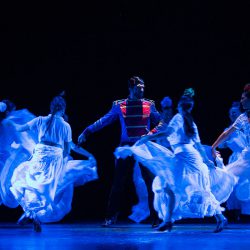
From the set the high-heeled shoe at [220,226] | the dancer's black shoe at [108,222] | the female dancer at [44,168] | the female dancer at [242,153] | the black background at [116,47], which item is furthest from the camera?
the black background at [116,47]

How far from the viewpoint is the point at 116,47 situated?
27.1ft

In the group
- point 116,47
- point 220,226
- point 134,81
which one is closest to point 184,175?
point 220,226

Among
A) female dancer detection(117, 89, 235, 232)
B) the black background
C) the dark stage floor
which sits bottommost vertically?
the dark stage floor

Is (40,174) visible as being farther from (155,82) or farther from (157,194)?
(155,82)

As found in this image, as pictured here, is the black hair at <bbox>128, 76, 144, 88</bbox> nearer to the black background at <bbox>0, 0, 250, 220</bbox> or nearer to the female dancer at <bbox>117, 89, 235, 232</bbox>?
the female dancer at <bbox>117, 89, 235, 232</bbox>

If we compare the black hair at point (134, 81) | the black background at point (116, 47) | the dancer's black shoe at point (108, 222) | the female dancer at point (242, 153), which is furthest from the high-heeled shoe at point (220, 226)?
the black background at point (116, 47)

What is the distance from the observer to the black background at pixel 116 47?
8195mm

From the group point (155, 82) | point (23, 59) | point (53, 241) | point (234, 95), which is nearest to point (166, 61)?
point (155, 82)

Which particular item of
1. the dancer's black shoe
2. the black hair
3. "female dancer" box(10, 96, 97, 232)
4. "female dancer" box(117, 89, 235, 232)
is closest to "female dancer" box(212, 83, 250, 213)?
"female dancer" box(117, 89, 235, 232)

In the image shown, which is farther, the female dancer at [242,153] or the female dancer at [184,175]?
the female dancer at [242,153]

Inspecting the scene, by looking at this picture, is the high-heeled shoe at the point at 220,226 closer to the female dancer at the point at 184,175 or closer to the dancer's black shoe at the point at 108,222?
the female dancer at the point at 184,175

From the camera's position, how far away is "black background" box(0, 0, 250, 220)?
8.20m

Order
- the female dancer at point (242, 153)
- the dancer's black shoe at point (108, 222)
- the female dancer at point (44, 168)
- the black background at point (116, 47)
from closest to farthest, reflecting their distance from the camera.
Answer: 1. the female dancer at point (44, 168)
2. the female dancer at point (242, 153)
3. the dancer's black shoe at point (108, 222)
4. the black background at point (116, 47)

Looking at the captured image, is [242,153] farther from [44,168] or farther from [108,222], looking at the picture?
[44,168]
